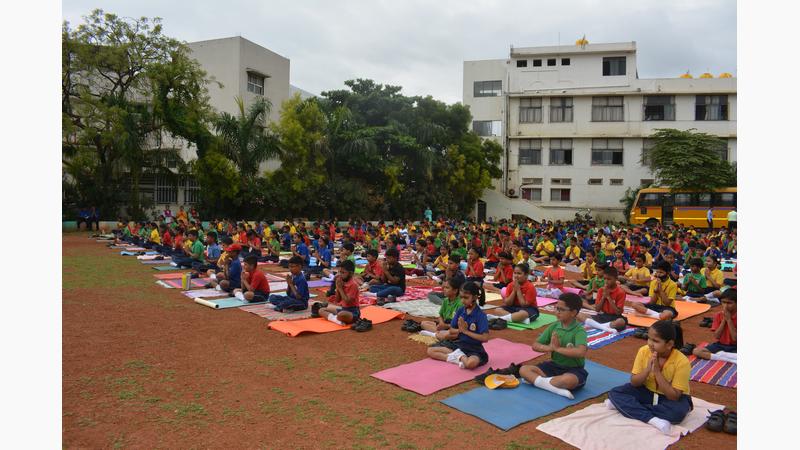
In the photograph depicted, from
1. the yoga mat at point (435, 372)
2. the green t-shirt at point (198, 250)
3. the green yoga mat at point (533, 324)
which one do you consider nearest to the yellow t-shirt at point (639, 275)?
the green yoga mat at point (533, 324)

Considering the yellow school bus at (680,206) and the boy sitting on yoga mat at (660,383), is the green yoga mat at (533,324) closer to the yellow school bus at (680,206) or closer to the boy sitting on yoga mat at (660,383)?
the boy sitting on yoga mat at (660,383)

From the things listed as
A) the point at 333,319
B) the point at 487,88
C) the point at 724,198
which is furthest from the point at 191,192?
the point at 724,198

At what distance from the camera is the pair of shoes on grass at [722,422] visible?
4.70m

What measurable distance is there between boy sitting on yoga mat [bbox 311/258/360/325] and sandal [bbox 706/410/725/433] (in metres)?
4.95

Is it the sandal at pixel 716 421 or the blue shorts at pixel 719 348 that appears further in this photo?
the blue shorts at pixel 719 348

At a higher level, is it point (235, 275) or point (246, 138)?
point (246, 138)

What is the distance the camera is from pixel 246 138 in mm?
24000

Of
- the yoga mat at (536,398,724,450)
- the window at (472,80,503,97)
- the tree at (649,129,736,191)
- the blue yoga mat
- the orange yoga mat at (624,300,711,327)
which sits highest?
the window at (472,80,503,97)

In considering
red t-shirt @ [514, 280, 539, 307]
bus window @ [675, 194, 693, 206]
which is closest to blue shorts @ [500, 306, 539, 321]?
red t-shirt @ [514, 280, 539, 307]

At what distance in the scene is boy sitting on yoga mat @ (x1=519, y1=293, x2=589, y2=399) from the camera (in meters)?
5.48

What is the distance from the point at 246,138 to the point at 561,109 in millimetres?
22435

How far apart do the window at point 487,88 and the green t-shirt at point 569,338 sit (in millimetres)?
35829

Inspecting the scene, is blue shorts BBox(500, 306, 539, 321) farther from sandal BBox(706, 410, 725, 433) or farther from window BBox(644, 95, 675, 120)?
window BBox(644, 95, 675, 120)

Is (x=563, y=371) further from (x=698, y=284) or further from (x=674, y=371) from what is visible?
(x=698, y=284)
